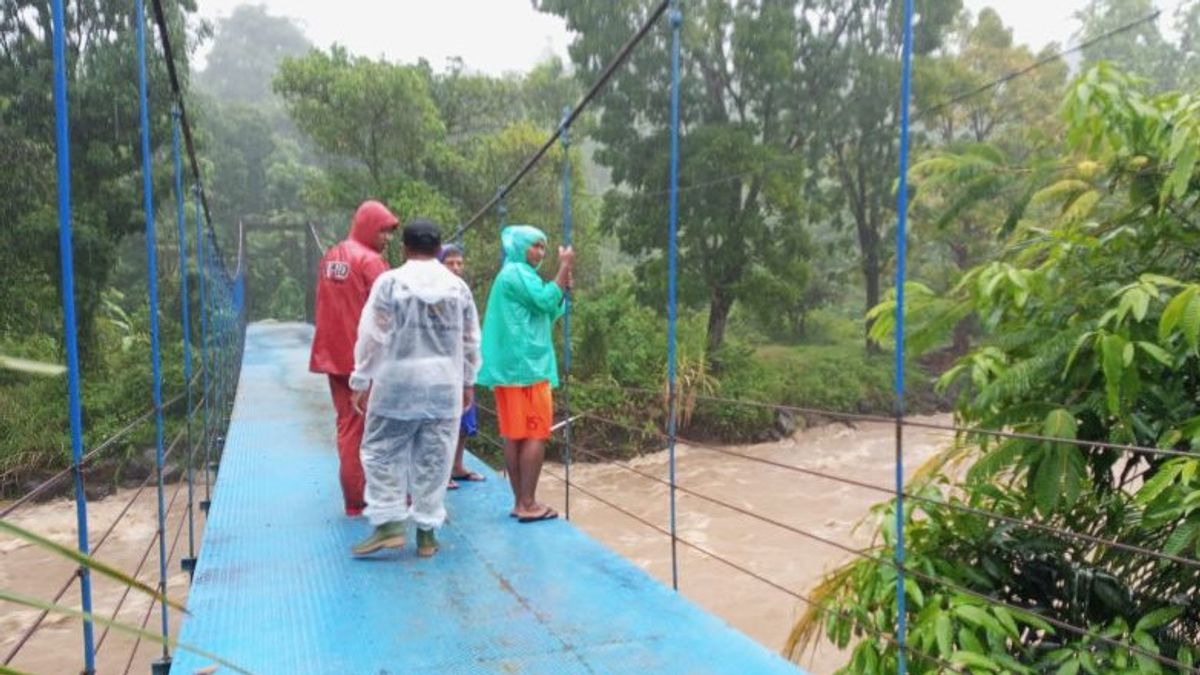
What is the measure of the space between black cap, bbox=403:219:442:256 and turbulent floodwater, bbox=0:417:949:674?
10.0 ft

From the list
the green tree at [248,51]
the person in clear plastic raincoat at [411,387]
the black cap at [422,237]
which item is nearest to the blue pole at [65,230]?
the person in clear plastic raincoat at [411,387]

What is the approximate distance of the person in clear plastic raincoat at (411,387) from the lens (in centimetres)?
202

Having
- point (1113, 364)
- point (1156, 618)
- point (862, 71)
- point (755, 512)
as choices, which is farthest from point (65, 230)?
point (862, 71)

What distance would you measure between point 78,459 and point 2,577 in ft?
19.1

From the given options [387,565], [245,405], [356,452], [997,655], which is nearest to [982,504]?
[997,655]

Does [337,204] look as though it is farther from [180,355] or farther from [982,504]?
[982,504]

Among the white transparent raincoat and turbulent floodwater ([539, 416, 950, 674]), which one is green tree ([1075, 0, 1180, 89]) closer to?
turbulent floodwater ([539, 416, 950, 674])

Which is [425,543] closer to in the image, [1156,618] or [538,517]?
[538,517]

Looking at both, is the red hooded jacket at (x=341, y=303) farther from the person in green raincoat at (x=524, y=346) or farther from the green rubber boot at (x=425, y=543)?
the green rubber boot at (x=425, y=543)

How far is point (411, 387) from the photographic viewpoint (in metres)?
2.02

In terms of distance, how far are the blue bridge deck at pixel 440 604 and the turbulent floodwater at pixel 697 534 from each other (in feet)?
7.89

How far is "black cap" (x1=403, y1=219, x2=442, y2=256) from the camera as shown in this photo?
81.6 inches

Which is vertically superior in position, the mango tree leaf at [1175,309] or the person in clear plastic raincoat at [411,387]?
the mango tree leaf at [1175,309]

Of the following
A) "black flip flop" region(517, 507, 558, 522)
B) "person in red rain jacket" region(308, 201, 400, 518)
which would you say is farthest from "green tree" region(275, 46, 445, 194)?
"black flip flop" region(517, 507, 558, 522)
